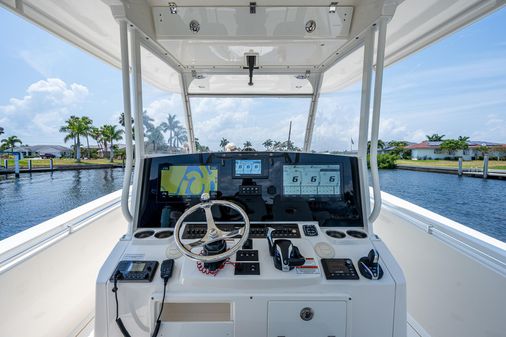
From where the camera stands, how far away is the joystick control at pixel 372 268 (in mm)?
927

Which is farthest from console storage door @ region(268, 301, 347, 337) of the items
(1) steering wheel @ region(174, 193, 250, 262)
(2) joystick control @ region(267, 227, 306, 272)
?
(1) steering wheel @ region(174, 193, 250, 262)

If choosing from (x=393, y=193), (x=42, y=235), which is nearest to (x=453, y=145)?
(x=393, y=193)

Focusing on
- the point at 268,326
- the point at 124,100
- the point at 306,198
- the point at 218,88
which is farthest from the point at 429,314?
the point at 218,88

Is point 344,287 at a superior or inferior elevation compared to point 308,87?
inferior

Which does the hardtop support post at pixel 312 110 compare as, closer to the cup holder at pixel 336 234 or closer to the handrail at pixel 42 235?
the cup holder at pixel 336 234

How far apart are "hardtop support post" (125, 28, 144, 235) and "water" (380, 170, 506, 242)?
3863 mm

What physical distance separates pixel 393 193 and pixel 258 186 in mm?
2306

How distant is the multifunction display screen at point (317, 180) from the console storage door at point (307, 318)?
0.58 m

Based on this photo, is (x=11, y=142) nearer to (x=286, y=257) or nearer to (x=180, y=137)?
(x=180, y=137)

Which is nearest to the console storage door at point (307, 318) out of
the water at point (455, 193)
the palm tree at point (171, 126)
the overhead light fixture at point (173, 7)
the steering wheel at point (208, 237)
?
the steering wheel at point (208, 237)

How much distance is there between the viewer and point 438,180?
8336 mm

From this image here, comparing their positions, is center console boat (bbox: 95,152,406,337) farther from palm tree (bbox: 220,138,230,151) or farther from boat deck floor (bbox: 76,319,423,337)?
palm tree (bbox: 220,138,230,151)

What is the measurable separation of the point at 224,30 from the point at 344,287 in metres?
1.65

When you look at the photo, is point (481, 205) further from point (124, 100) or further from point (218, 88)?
point (124, 100)
